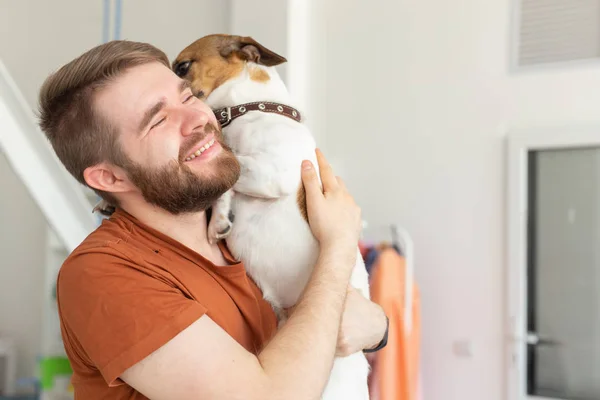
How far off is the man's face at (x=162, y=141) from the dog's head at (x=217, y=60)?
15.2 inches

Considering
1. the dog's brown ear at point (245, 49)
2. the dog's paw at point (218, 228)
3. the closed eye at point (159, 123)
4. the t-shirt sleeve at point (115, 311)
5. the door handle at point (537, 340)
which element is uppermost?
the dog's brown ear at point (245, 49)

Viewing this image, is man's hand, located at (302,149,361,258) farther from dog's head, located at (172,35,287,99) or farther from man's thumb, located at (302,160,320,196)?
dog's head, located at (172,35,287,99)

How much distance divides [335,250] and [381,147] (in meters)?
1.62

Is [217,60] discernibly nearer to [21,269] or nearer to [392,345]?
[392,345]

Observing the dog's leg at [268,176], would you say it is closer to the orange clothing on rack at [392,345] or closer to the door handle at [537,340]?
the orange clothing on rack at [392,345]

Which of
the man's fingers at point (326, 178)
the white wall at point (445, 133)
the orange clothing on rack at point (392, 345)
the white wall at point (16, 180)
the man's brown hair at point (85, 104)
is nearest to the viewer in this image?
the man's brown hair at point (85, 104)

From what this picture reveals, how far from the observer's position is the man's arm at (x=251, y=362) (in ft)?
2.70

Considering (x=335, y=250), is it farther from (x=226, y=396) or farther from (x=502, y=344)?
(x=502, y=344)

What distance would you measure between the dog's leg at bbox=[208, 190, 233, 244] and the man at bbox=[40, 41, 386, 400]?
0.02m

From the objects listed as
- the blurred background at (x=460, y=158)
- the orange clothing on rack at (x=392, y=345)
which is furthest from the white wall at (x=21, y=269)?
the orange clothing on rack at (x=392, y=345)

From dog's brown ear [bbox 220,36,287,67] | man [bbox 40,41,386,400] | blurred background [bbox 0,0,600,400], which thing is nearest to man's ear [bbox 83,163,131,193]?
man [bbox 40,41,386,400]

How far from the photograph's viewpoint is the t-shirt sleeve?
82 centimetres

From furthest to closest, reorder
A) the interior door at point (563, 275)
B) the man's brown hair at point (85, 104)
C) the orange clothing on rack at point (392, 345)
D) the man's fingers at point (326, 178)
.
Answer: the interior door at point (563, 275), the orange clothing on rack at point (392, 345), the man's fingers at point (326, 178), the man's brown hair at point (85, 104)

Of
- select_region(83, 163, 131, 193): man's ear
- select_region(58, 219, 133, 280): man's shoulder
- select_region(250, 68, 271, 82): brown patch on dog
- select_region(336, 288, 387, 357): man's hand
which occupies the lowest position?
select_region(336, 288, 387, 357): man's hand
